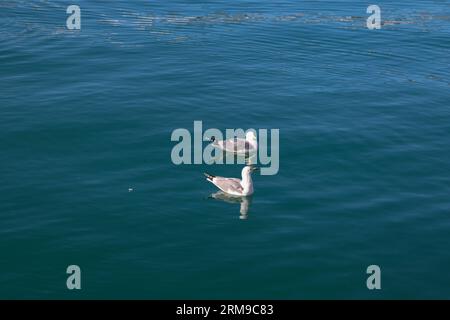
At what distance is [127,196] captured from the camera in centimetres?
3128

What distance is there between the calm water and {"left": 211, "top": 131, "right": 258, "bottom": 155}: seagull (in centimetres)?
111

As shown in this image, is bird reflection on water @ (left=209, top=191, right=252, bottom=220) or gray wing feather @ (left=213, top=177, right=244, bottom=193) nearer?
bird reflection on water @ (left=209, top=191, right=252, bottom=220)

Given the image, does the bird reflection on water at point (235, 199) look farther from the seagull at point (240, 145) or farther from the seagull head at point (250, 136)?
the seagull head at point (250, 136)

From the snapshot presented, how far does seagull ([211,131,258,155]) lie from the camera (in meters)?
35.4

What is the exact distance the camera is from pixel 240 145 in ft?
116

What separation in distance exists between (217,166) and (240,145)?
1724mm

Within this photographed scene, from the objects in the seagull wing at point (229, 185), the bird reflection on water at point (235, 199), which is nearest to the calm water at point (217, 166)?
the bird reflection on water at point (235, 199)

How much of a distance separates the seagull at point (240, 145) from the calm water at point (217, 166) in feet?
3.63

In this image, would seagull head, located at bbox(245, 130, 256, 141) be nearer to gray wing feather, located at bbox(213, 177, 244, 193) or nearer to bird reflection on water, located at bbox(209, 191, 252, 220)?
gray wing feather, located at bbox(213, 177, 244, 193)

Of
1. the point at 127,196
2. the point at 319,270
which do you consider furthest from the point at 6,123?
the point at 319,270

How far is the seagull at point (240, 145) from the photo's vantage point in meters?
35.4

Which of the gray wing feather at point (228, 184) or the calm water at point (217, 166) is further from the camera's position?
the gray wing feather at point (228, 184)

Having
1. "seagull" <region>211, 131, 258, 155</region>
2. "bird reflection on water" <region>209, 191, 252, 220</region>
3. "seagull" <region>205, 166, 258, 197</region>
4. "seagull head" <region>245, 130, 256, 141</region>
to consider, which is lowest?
"bird reflection on water" <region>209, 191, 252, 220</region>

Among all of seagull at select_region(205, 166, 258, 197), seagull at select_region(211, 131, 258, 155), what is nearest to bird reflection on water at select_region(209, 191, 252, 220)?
seagull at select_region(205, 166, 258, 197)
